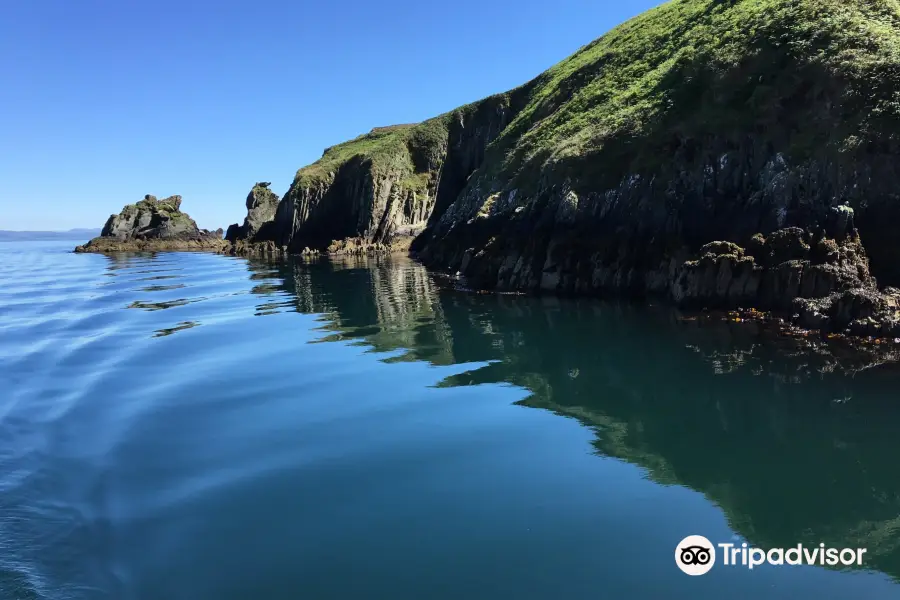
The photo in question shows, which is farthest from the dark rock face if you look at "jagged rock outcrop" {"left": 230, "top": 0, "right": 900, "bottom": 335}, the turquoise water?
the turquoise water

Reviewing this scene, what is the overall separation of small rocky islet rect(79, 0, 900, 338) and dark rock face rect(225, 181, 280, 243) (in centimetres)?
7778

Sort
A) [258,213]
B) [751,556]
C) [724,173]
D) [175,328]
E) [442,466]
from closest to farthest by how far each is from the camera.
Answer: [751,556]
[442,466]
[175,328]
[724,173]
[258,213]

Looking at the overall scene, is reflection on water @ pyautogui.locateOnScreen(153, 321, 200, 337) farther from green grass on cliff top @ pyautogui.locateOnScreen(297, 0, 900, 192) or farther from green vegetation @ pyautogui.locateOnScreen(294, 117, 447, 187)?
green vegetation @ pyautogui.locateOnScreen(294, 117, 447, 187)

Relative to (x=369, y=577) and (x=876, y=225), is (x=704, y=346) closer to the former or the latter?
(x=876, y=225)

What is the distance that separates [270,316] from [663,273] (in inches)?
895

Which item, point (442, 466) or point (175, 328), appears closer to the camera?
point (442, 466)

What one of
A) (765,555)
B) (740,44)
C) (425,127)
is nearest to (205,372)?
(765,555)

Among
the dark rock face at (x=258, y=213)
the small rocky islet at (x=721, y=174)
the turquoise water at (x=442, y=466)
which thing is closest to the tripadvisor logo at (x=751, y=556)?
the turquoise water at (x=442, y=466)

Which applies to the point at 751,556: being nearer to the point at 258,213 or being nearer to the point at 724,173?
the point at 724,173

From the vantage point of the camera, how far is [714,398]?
16.8 meters

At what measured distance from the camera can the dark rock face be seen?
12794 centimetres

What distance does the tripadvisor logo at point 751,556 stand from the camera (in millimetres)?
8898

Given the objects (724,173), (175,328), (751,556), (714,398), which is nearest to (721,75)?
(724,173)

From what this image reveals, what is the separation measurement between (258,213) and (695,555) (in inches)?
5275
